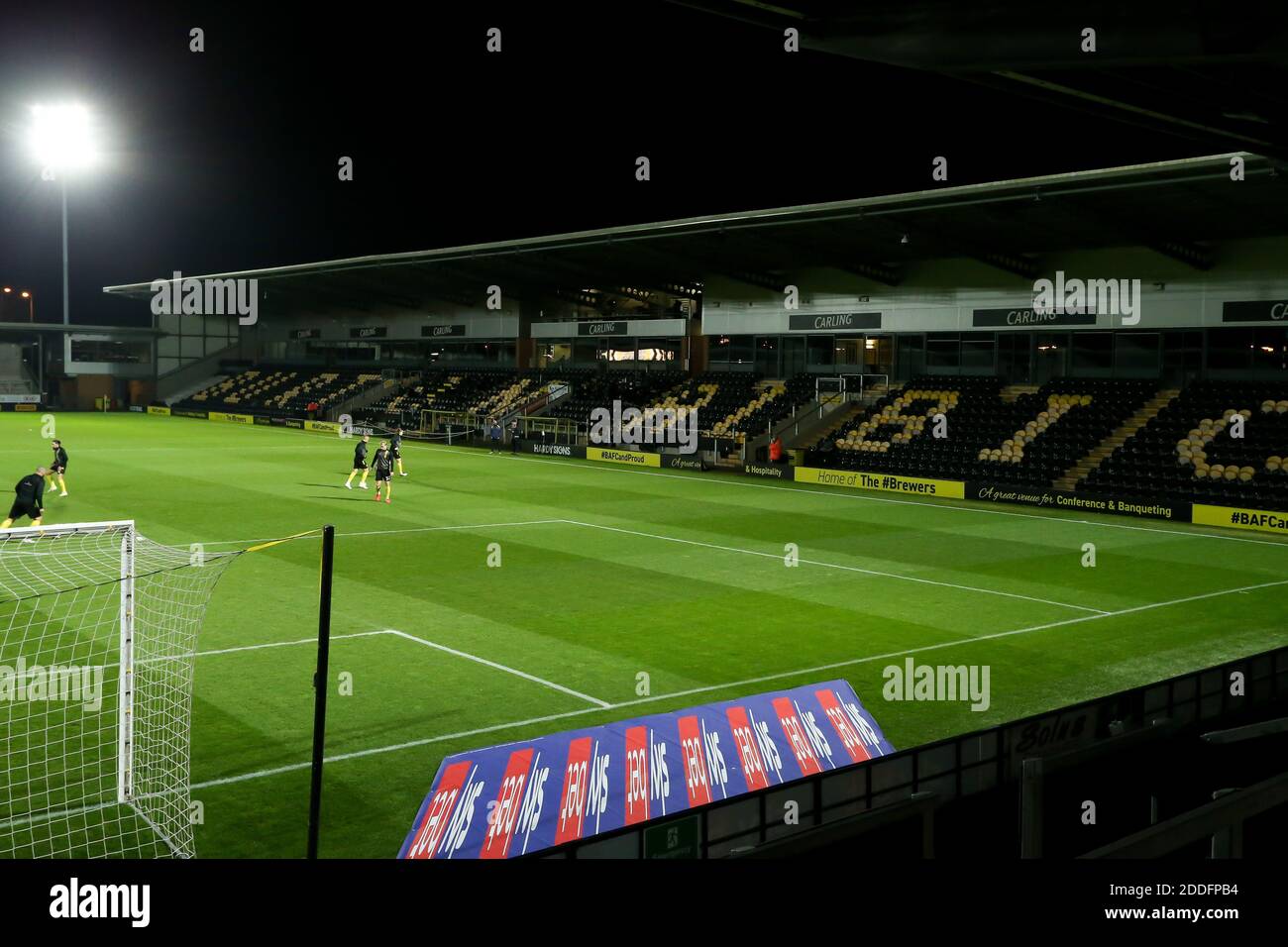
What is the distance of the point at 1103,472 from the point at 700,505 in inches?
499

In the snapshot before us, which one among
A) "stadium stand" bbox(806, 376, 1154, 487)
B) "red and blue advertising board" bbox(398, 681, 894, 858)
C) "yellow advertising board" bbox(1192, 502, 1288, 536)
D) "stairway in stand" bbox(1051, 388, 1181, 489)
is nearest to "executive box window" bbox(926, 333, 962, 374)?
"stadium stand" bbox(806, 376, 1154, 487)

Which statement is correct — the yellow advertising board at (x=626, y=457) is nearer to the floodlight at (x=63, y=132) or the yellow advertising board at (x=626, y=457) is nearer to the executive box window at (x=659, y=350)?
the executive box window at (x=659, y=350)

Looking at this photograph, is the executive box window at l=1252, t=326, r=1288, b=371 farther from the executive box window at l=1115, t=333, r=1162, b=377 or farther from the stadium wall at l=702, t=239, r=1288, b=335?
the executive box window at l=1115, t=333, r=1162, b=377

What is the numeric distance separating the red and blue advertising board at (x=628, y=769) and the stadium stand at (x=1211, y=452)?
22.7 meters

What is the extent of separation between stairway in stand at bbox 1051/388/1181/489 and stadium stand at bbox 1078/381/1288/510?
1.76 feet

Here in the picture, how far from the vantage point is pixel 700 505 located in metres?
32.2

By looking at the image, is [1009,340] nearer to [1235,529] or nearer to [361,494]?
[1235,529]

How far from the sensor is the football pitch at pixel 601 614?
1126 centimetres

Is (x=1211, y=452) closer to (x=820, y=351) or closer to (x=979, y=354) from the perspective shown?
(x=979, y=354)

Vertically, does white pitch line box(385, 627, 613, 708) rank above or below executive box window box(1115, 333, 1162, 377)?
below

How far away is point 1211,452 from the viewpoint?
33500 millimetres

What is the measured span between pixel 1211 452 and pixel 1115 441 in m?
3.82

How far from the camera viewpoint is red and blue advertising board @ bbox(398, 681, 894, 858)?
8.98m

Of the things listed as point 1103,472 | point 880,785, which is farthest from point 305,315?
point 880,785
